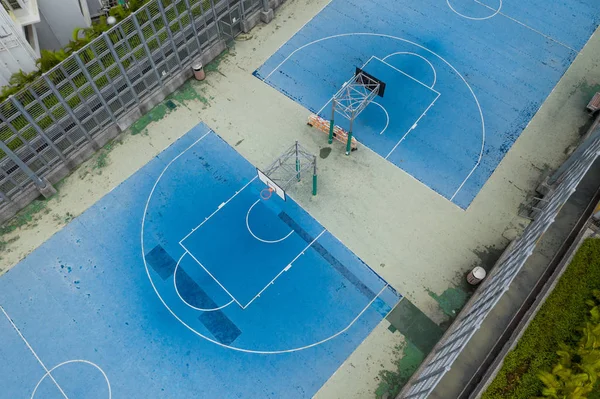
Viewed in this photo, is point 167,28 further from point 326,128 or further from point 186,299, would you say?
point 186,299

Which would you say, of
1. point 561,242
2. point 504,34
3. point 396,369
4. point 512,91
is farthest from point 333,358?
point 504,34

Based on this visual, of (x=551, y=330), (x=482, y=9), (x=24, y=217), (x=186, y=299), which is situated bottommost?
(x=186, y=299)

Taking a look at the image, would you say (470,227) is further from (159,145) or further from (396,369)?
(159,145)

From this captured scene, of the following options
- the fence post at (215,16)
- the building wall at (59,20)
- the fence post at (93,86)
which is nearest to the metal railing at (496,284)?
the fence post at (93,86)

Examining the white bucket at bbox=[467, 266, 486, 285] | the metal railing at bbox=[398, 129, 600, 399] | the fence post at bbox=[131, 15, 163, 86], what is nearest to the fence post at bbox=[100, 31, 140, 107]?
the fence post at bbox=[131, 15, 163, 86]

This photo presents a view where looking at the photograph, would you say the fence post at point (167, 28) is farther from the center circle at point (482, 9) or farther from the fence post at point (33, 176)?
the center circle at point (482, 9)

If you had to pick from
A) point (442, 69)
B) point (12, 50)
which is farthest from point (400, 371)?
point (12, 50)

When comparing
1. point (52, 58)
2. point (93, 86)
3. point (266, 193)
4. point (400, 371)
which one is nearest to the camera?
point (400, 371)
